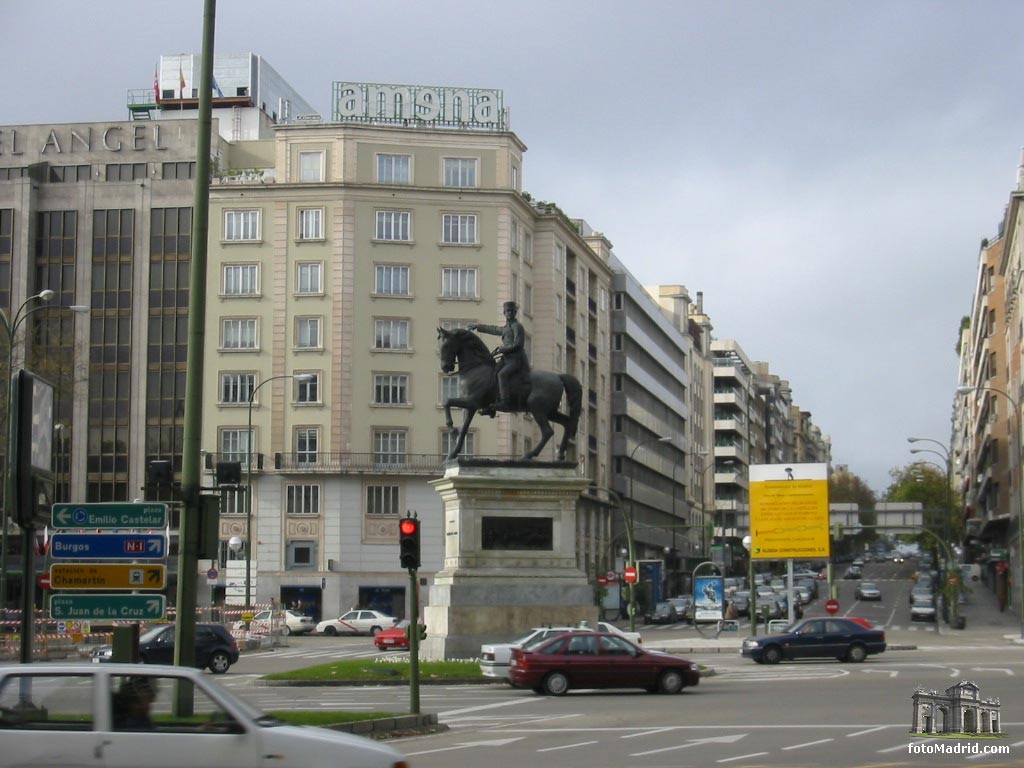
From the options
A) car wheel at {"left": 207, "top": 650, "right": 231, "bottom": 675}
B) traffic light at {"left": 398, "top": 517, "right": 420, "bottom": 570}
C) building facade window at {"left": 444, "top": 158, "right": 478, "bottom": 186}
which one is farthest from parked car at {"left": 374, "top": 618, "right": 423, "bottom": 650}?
building facade window at {"left": 444, "top": 158, "right": 478, "bottom": 186}

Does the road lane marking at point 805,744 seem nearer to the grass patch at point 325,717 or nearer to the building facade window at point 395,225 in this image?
the grass patch at point 325,717

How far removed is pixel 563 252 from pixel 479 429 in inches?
621

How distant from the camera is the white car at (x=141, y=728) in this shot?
37.1ft

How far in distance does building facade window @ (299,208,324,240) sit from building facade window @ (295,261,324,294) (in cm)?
152

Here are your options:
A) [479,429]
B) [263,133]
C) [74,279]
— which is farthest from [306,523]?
[263,133]

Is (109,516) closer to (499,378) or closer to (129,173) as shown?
(499,378)

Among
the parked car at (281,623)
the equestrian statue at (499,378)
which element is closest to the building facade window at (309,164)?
the parked car at (281,623)

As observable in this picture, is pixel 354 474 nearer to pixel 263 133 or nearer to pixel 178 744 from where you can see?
pixel 263 133

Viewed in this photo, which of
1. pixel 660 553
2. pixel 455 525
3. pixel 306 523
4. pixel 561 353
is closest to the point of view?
pixel 455 525

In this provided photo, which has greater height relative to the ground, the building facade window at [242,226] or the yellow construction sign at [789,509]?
the building facade window at [242,226]

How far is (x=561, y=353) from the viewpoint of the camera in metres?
92.2

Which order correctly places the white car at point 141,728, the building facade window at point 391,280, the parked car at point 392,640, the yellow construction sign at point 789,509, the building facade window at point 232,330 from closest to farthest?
the white car at point 141,728 < the parked car at point 392,640 < the yellow construction sign at point 789,509 < the building facade window at point 232,330 < the building facade window at point 391,280

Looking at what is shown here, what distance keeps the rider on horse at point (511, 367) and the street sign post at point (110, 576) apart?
2081 centimetres

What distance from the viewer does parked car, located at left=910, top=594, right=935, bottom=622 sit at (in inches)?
3364
